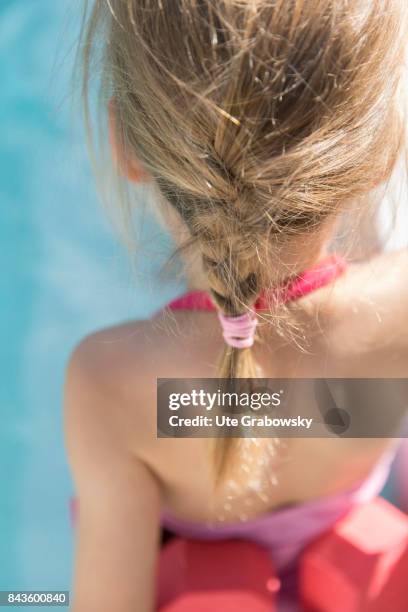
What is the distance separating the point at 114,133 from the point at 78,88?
218 mm

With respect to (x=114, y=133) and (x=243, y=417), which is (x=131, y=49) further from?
(x=243, y=417)

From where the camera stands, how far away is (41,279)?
170cm

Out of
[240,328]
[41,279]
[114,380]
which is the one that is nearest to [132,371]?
[114,380]

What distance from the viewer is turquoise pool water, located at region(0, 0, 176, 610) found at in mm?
1480

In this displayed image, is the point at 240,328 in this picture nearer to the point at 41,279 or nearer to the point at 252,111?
the point at 252,111

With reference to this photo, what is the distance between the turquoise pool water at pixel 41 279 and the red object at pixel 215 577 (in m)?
0.41

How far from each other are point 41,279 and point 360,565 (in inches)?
40.8

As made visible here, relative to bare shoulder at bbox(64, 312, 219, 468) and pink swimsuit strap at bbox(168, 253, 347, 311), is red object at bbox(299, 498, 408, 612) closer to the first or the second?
bare shoulder at bbox(64, 312, 219, 468)

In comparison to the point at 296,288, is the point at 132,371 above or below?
below

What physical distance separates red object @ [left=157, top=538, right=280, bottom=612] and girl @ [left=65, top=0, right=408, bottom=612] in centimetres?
3

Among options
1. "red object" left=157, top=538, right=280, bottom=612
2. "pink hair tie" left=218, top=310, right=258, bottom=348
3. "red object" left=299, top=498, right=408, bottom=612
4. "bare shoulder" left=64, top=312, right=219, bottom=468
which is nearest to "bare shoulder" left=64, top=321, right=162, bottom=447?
"bare shoulder" left=64, top=312, right=219, bottom=468

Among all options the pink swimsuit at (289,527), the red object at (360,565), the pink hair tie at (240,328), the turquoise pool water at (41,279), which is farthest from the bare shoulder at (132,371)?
the turquoise pool water at (41,279)

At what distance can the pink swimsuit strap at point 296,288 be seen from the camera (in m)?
0.78

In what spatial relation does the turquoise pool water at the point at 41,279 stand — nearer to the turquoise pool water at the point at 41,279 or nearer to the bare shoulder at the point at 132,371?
the turquoise pool water at the point at 41,279
